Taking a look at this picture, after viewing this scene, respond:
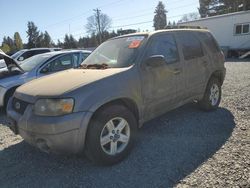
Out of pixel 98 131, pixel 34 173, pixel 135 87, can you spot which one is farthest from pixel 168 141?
pixel 34 173

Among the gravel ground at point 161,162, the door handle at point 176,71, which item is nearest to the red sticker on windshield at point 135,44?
the door handle at point 176,71

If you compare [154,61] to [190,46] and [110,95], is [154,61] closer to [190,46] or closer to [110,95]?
[110,95]

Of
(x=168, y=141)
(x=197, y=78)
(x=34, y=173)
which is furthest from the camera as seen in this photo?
(x=197, y=78)

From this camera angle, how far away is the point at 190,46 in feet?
16.8

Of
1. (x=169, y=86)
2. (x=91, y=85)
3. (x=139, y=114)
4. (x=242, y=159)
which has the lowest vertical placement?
(x=242, y=159)

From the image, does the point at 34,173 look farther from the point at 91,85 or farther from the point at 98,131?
the point at 91,85

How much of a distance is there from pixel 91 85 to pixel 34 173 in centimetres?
148

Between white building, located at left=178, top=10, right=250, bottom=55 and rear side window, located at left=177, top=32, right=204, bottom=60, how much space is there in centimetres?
1854

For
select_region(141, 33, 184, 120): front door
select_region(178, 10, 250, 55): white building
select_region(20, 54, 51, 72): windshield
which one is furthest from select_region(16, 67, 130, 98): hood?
select_region(178, 10, 250, 55): white building

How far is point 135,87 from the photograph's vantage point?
12.7ft

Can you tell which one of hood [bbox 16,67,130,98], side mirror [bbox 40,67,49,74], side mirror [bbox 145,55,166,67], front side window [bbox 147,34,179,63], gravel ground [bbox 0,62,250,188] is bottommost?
gravel ground [bbox 0,62,250,188]

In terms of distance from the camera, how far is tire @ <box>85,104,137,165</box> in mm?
3376

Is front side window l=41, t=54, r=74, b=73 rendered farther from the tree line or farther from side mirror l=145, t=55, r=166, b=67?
the tree line

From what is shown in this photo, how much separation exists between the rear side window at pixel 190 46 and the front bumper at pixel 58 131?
2.56 meters
